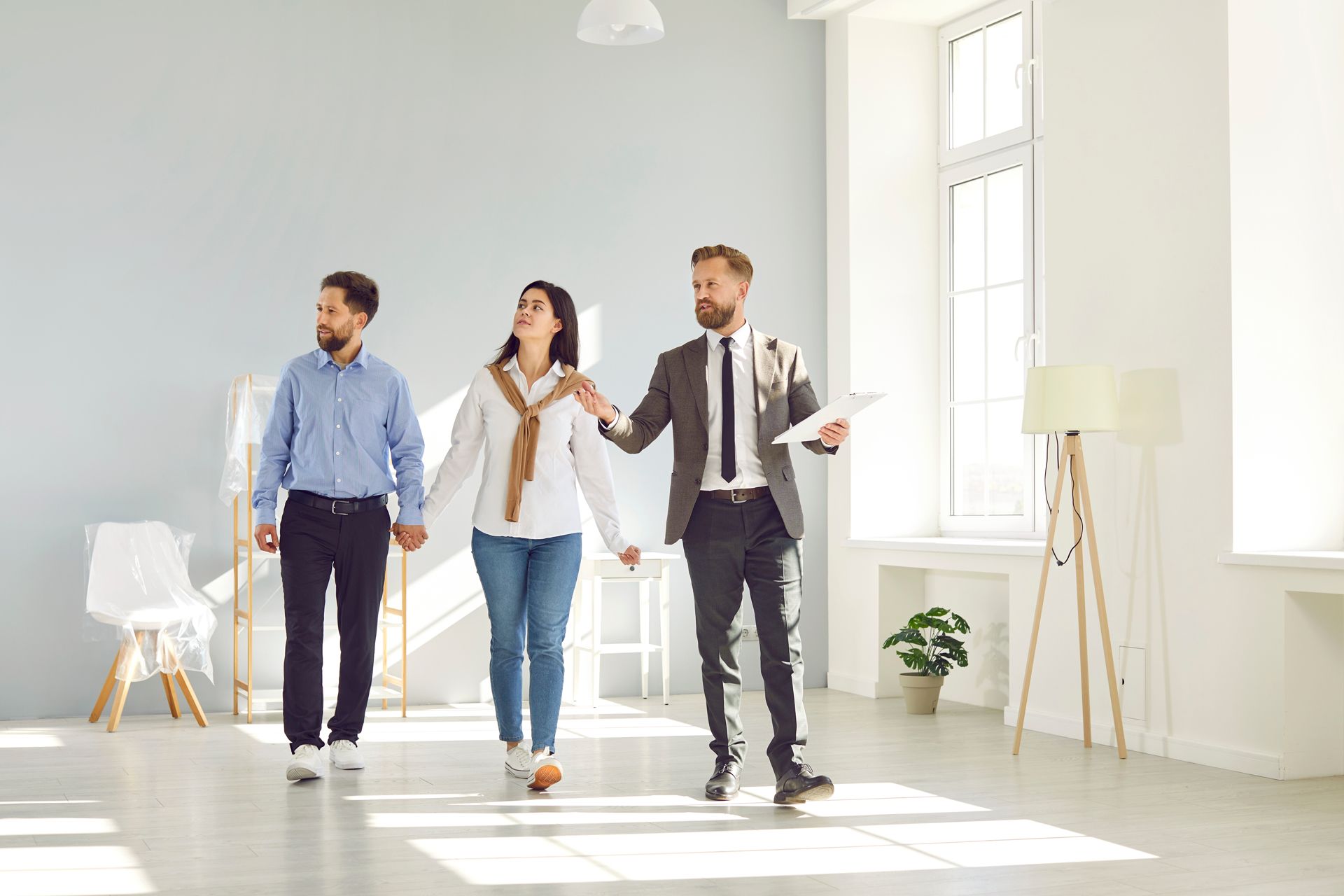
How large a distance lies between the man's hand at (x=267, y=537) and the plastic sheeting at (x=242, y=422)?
1443mm

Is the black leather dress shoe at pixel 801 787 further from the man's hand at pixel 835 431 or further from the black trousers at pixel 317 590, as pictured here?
the black trousers at pixel 317 590

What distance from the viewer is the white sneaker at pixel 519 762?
4.11 meters

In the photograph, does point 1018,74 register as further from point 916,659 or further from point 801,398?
point 801,398

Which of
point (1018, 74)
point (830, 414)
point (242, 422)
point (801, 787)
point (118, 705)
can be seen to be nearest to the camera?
point (830, 414)

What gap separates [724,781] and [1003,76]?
12.8ft

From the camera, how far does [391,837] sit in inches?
132

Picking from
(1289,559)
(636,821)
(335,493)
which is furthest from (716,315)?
(1289,559)

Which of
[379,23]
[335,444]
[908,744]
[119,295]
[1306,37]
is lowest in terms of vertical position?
[908,744]

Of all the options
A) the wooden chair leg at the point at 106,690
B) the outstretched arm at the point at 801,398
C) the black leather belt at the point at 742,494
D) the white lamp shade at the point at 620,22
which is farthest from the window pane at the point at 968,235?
the wooden chair leg at the point at 106,690

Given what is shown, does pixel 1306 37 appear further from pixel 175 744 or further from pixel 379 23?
pixel 175 744

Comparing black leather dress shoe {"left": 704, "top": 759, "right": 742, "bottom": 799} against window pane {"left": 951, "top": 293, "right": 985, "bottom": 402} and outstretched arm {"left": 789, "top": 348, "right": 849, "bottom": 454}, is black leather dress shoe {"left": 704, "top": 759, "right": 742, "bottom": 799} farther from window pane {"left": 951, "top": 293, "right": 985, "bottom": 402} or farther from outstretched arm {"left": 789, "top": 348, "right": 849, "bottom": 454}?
window pane {"left": 951, "top": 293, "right": 985, "bottom": 402}

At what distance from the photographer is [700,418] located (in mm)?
3785

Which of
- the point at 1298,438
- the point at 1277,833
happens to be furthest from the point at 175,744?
the point at 1298,438

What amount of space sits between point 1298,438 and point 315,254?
394 cm
